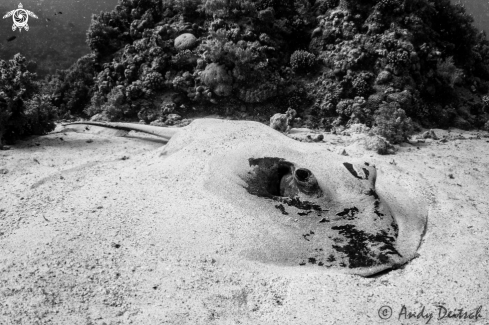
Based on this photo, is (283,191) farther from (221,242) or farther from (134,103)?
(134,103)

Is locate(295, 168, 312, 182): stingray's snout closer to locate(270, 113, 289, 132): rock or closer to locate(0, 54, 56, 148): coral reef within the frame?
locate(270, 113, 289, 132): rock

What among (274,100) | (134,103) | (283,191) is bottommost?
(283,191)

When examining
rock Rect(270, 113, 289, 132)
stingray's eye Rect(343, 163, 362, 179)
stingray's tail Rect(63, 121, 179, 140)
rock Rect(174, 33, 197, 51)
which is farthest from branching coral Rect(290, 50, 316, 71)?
stingray's eye Rect(343, 163, 362, 179)

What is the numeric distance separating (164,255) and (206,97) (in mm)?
6857

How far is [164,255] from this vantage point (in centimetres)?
346

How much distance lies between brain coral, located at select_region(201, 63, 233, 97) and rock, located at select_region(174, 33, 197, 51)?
1404 millimetres

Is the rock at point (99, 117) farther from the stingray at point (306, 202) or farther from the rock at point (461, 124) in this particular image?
the rock at point (461, 124)

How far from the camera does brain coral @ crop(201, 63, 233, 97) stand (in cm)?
938

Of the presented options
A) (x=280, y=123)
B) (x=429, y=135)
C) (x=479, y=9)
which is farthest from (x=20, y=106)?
(x=479, y=9)

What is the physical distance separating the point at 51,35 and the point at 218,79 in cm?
2326

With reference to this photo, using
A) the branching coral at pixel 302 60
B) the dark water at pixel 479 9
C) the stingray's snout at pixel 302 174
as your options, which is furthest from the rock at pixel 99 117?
the dark water at pixel 479 9

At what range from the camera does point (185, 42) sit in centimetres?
1040

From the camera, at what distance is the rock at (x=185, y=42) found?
10375 mm

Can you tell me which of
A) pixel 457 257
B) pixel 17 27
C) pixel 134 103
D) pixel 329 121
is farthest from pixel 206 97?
pixel 17 27
